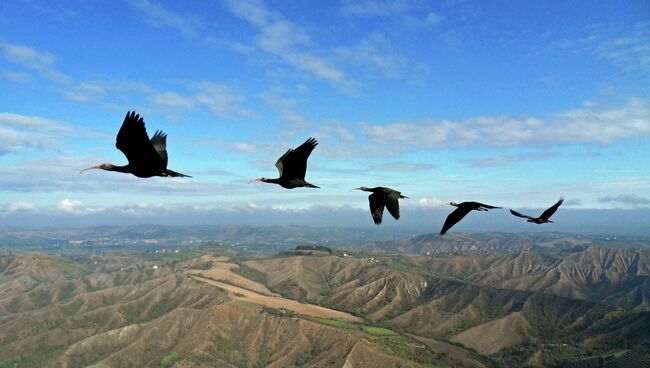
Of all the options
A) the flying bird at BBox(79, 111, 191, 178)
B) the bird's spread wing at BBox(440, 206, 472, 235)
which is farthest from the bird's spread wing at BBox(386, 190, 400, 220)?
the flying bird at BBox(79, 111, 191, 178)

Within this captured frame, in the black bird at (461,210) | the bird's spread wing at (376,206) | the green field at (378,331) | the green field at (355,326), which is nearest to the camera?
the black bird at (461,210)

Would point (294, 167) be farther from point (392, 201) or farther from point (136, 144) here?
point (136, 144)

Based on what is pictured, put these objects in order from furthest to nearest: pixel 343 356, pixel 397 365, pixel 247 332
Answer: pixel 247 332 < pixel 343 356 < pixel 397 365

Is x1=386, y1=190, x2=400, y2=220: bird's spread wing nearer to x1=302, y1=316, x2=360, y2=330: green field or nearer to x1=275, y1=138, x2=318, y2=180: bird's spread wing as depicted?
x1=275, y1=138, x2=318, y2=180: bird's spread wing

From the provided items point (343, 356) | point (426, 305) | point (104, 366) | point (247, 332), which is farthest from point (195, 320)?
point (426, 305)

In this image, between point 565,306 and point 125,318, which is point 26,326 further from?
point 565,306

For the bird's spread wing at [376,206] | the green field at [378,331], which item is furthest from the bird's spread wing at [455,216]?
the green field at [378,331]

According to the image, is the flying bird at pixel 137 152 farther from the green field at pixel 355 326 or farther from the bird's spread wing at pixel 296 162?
the green field at pixel 355 326
